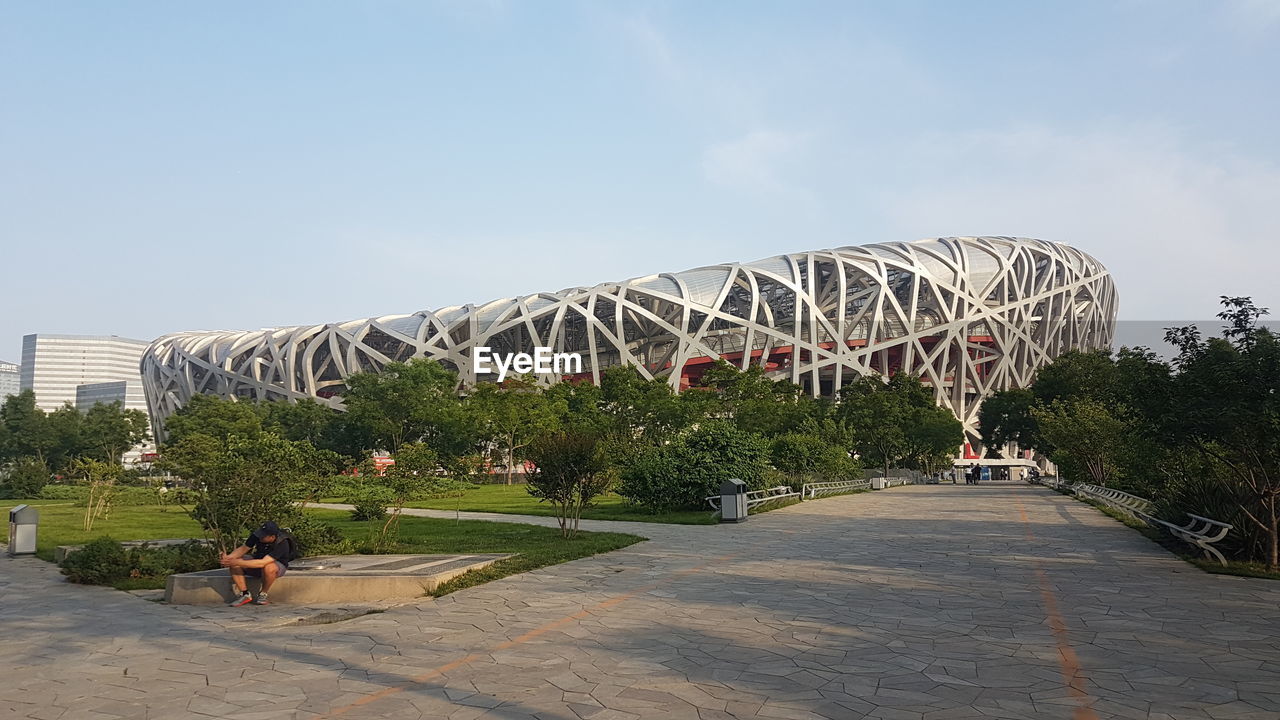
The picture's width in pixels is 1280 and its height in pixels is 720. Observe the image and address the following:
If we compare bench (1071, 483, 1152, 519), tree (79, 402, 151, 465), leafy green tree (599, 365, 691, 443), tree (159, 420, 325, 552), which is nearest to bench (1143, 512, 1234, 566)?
bench (1071, 483, 1152, 519)

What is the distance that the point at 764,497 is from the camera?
25656 millimetres

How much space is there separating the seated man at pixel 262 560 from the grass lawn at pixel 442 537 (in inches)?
71.1

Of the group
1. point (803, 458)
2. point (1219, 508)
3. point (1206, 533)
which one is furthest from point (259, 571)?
point (803, 458)

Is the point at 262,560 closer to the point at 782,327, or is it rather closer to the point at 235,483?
the point at 235,483

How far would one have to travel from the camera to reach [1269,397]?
10711 millimetres

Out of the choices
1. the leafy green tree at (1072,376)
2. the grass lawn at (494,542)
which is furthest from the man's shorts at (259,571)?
the leafy green tree at (1072,376)

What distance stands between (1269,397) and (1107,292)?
94590 mm

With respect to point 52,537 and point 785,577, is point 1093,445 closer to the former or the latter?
point 785,577

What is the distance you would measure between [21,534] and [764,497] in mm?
18311

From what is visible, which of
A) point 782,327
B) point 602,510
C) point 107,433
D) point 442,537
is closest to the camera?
point 442,537

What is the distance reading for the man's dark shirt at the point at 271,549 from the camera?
31.9 feet

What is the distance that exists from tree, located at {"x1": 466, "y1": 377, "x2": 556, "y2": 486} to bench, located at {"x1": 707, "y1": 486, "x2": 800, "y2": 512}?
63.0ft

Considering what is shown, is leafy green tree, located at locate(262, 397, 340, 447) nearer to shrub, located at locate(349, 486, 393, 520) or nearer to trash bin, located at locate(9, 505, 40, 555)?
shrub, located at locate(349, 486, 393, 520)

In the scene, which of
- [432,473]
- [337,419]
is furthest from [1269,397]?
[337,419]
